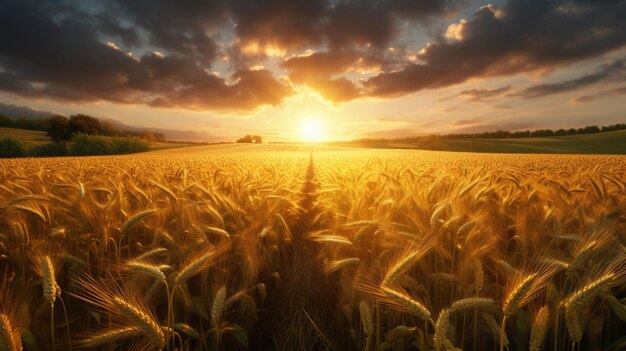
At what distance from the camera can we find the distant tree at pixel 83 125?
63031mm

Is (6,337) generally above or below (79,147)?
below

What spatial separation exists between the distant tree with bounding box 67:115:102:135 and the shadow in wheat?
7399cm

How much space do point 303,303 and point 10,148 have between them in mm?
56928

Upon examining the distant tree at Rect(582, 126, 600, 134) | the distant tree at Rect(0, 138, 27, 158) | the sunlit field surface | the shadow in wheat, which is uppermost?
the distant tree at Rect(582, 126, 600, 134)

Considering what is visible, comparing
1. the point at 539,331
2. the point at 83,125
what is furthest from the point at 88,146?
the point at 539,331

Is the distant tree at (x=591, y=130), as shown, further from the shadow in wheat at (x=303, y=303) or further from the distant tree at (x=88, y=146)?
the distant tree at (x=88, y=146)

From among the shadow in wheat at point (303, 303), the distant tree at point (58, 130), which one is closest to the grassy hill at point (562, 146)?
the shadow in wheat at point (303, 303)

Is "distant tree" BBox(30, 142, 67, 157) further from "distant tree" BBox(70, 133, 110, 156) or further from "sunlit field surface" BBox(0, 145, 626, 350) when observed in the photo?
"sunlit field surface" BBox(0, 145, 626, 350)

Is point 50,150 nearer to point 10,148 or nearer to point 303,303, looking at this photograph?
point 10,148

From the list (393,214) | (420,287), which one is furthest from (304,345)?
(393,214)

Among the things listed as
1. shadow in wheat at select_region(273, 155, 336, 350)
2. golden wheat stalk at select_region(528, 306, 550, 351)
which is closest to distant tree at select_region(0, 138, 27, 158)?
shadow in wheat at select_region(273, 155, 336, 350)

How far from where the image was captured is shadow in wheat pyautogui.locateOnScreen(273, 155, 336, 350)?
6.45ft

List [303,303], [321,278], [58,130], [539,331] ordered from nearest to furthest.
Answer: [539,331]
[303,303]
[321,278]
[58,130]

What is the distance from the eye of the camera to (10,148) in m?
41.8
